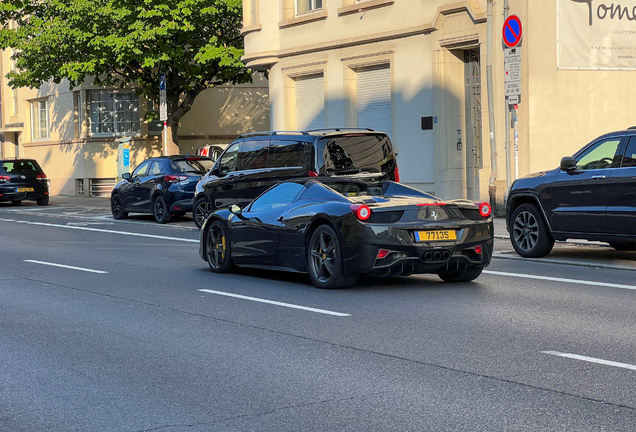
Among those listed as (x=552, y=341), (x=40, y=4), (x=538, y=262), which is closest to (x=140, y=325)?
(x=552, y=341)

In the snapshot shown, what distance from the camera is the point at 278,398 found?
18.9 ft

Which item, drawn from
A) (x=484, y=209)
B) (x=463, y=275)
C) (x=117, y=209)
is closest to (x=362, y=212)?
(x=484, y=209)

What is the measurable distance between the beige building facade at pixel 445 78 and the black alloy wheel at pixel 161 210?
610cm

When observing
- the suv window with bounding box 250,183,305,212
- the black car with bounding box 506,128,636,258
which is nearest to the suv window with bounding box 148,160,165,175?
the black car with bounding box 506,128,636,258

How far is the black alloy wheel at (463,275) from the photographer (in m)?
10.9

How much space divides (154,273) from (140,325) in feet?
13.4

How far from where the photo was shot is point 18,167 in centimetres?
3191

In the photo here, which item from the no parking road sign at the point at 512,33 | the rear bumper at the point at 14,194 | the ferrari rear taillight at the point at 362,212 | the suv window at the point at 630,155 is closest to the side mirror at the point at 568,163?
the suv window at the point at 630,155

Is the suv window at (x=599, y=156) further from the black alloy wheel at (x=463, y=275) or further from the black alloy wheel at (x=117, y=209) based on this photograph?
the black alloy wheel at (x=117, y=209)

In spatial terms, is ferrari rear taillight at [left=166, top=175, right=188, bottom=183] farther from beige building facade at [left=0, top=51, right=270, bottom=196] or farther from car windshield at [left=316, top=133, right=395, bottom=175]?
beige building facade at [left=0, top=51, right=270, bottom=196]

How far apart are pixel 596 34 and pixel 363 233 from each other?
43.7 feet

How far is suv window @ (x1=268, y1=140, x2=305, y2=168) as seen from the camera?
1689 centimetres

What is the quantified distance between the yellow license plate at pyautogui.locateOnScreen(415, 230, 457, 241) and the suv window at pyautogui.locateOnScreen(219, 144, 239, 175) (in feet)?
30.3

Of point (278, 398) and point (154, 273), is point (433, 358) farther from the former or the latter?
point (154, 273)
